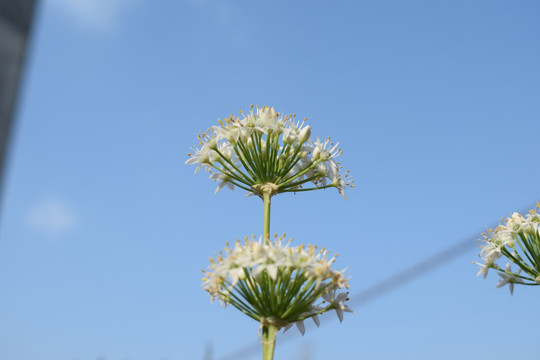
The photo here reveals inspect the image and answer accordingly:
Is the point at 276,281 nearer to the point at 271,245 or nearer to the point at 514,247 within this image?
the point at 271,245

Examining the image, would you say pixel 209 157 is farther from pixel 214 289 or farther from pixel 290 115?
pixel 214 289

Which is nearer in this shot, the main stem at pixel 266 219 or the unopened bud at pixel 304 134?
the main stem at pixel 266 219

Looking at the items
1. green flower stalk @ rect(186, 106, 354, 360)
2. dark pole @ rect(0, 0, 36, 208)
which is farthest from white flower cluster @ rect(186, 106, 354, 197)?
dark pole @ rect(0, 0, 36, 208)

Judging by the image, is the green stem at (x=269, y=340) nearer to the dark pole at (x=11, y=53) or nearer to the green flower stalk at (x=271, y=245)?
the green flower stalk at (x=271, y=245)

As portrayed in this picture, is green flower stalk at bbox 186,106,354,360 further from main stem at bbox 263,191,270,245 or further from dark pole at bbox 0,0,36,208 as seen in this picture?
dark pole at bbox 0,0,36,208

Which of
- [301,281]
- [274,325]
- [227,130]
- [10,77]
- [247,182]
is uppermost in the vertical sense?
[227,130]

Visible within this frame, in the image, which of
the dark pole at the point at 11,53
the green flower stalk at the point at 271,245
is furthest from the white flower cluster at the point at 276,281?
the dark pole at the point at 11,53

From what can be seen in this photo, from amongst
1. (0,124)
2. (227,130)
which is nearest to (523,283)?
(227,130)
